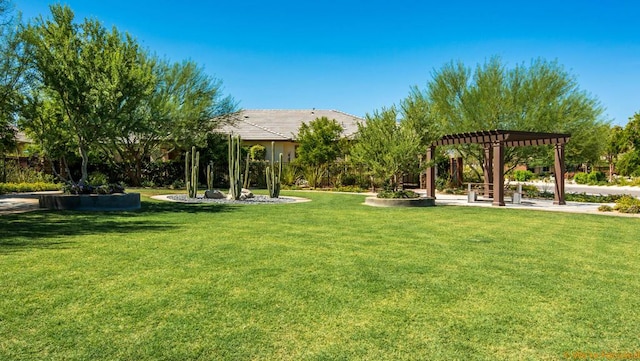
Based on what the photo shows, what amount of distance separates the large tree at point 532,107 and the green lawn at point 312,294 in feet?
43.7

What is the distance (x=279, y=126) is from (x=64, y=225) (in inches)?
1187

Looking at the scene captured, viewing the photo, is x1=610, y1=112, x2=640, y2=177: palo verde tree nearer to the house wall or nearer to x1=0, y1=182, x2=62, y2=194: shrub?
the house wall

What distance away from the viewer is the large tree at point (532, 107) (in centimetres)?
2184

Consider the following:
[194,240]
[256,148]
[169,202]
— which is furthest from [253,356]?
[256,148]

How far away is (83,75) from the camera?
546 inches

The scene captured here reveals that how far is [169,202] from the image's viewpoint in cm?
1714

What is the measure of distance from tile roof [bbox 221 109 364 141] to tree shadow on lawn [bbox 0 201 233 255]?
20.4 m

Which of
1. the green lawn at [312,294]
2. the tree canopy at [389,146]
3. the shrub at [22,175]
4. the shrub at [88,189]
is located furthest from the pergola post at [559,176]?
the shrub at [22,175]

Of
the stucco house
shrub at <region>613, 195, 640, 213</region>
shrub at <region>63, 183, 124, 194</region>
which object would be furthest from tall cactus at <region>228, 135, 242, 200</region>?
the stucco house

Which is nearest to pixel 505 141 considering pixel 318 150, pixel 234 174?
pixel 234 174

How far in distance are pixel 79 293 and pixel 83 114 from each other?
10663 millimetres

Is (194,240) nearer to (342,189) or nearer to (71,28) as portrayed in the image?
(71,28)

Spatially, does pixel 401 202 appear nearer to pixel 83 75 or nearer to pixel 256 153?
pixel 83 75

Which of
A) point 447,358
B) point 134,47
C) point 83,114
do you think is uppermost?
point 134,47
